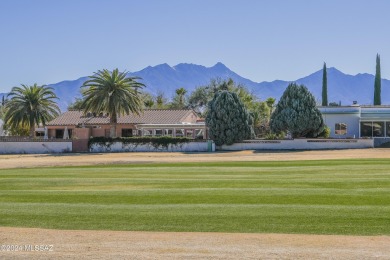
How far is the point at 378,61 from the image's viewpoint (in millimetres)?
103000

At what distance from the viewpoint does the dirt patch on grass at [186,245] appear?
40.1ft

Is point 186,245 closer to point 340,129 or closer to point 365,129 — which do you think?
point 365,129

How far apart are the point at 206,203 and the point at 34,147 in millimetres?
54858

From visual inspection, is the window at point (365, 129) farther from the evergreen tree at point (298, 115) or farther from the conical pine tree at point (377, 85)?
the conical pine tree at point (377, 85)

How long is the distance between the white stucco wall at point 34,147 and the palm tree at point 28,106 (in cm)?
1374

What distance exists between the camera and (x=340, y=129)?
77.9m

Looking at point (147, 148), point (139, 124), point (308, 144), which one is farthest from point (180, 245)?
point (139, 124)

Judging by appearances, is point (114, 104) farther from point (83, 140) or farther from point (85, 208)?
point (85, 208)

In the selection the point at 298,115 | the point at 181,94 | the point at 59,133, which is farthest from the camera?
the point at 181,94

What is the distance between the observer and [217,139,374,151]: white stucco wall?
6850 cm

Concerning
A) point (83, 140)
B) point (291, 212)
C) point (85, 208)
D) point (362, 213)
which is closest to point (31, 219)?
point (85, 208)

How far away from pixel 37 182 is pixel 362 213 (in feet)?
52.7

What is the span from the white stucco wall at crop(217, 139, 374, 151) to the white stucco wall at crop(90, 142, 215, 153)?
14.2ft

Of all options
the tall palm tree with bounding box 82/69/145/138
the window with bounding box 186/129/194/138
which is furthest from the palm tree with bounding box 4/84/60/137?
the window with bounding box 186/129/194/138
